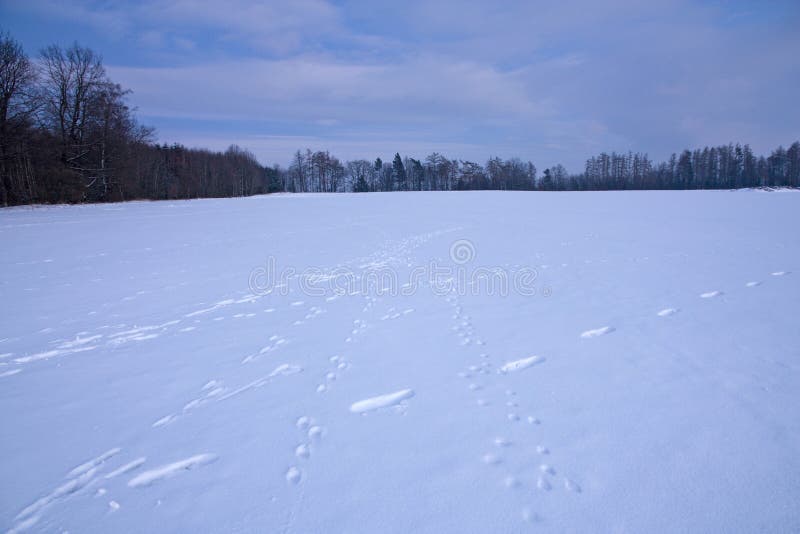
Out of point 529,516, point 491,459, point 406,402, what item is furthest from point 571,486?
point 406,402

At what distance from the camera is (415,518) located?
6.59 feet

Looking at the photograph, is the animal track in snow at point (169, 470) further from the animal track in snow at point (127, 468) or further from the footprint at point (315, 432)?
the footprint at point (315, 432)

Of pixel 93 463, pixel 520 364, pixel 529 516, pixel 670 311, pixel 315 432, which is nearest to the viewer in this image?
pixel 529 516

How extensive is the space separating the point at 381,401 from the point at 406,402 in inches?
8.9

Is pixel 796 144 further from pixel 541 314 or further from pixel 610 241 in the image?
pixel 541 314

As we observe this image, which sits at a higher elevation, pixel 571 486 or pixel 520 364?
pixel 520 364

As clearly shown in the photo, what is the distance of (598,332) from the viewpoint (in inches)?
174

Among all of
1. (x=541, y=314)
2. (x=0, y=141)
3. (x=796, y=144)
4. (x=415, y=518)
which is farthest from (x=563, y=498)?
Answer: (x=796, y=144)

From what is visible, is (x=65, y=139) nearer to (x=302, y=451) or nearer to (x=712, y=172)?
(x=302, y=451)

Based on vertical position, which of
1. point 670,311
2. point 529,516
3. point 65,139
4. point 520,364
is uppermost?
point 65,139

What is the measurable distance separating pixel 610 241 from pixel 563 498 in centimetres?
1052

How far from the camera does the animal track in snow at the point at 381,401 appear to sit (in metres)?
3.06

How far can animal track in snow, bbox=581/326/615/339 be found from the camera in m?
4.35

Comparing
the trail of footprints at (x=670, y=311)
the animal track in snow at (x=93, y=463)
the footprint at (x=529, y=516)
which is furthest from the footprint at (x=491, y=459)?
the animal track in snow at (x=93, y=463)
